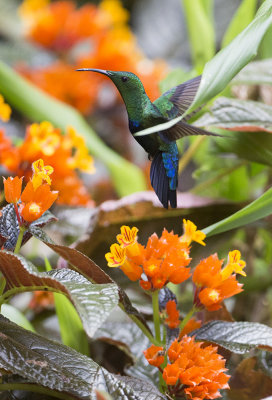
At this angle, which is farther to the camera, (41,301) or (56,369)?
(41,301)

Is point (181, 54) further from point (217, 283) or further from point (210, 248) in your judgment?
point (217, 283)

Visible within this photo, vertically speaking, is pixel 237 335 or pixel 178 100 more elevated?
pixel 178 100

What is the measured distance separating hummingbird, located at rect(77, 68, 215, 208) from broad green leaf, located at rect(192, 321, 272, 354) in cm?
8

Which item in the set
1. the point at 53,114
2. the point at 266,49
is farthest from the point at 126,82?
the point at 53,114

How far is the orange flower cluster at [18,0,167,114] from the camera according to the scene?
37.4 inches

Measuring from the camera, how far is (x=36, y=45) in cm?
125

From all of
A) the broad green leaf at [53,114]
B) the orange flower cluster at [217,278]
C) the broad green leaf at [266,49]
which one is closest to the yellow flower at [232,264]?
the orange flower cluster at [217,278]

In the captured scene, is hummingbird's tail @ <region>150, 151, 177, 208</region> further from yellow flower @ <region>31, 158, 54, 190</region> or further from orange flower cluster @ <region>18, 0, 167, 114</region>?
orange flower cluster @ <region>18, 0, 167, 114</region>

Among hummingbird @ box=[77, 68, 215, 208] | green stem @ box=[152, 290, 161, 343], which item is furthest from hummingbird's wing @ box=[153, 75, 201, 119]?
green stem @ box=[152, 290, 161, 343]

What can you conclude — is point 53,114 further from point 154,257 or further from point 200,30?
point 154,257

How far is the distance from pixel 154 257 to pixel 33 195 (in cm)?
8

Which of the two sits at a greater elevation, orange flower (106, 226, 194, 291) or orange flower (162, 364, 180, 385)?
orange flower (106, 226, 194, 291)

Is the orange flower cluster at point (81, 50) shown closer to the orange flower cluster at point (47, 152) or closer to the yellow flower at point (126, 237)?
the orange flower cluster at point (47, 152)

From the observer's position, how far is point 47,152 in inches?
18.3
